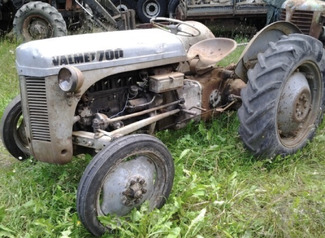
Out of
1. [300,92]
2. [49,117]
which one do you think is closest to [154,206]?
[49,117]

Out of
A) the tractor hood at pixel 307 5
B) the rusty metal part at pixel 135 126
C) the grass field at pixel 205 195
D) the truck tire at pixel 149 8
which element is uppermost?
the tractor hood at pixel 307 5

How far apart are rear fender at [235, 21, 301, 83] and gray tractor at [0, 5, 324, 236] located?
12 millimetres

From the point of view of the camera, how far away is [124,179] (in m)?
2.82

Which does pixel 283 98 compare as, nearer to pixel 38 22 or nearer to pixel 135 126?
pixel 135 126

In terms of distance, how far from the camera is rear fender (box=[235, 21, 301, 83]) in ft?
13.1

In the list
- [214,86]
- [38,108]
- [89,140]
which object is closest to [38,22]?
[214,86]

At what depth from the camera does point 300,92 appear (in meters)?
3.69

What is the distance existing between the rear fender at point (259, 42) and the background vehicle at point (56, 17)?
4.74 m

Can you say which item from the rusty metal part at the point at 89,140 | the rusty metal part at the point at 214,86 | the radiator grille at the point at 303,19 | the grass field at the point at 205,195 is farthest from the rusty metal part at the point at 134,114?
the radiator grille at the point at 303,19

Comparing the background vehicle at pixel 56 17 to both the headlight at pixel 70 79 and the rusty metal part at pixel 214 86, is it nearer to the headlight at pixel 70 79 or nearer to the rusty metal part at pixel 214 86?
the rusty metal part at pixel 214 86

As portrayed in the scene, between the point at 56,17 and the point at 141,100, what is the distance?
4958 mm

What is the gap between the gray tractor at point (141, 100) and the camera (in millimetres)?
2799

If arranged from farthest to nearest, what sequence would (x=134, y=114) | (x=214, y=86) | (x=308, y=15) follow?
1. (x=308, y=15)
2. (x=214, y=86)
3. (x=134, y=114)

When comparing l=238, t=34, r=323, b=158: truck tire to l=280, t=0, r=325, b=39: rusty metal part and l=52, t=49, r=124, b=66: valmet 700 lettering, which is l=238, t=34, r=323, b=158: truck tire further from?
l=52, t=49, r=124, b=66: valmet 700 lettering
